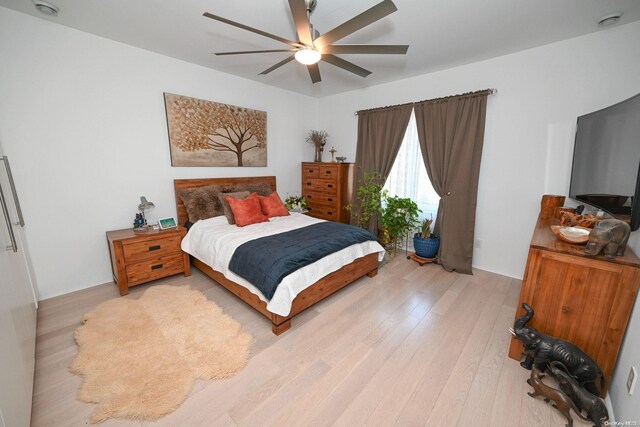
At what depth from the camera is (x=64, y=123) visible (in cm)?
242

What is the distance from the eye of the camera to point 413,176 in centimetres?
373

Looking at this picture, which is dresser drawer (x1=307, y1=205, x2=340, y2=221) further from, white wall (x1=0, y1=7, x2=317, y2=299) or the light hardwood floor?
white wall (x1=0, y1=7, x2=317, y2=299)

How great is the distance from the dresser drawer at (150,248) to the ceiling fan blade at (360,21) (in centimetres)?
252

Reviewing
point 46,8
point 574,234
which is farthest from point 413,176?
point 46,8

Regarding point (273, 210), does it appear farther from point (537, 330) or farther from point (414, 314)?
point (537, 330)

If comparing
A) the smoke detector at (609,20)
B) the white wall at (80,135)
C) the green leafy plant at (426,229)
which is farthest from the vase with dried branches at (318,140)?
the smoke detector at (609,20)

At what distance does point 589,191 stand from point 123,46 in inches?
183

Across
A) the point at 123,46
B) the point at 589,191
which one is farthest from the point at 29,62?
the point at 589,191

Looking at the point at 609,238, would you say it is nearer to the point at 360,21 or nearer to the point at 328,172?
the point at 360,21

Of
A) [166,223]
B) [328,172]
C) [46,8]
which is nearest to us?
[46,8]

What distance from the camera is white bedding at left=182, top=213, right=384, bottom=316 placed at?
77.2 inches

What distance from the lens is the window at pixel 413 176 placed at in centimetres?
359

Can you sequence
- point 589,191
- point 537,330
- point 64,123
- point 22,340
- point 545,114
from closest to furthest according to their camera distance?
point 22,340 → point 537,330 → point 589,191 → point 64,123 → point 545,114

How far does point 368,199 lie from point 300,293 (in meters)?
2.21
